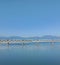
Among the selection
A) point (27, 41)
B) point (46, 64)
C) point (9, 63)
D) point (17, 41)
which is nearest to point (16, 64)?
point (9, 63)

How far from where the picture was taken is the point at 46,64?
1241 centimetres

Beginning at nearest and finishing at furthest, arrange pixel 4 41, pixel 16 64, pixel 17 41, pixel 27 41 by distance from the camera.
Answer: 1. pixel 16 64
2. pixel 4 41
3. pixel 17 41
4. pixel 27 41

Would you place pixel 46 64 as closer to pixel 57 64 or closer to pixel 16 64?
pixel 57 64

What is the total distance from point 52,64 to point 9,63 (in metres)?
2.54

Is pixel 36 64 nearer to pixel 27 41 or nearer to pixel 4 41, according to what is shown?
pixel 4 41

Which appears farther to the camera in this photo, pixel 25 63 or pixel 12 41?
pixel 12 41

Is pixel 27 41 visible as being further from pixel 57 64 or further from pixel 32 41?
pixel 57 64

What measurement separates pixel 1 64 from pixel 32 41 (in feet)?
120

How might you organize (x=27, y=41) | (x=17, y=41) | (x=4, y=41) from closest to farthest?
(x=4, y=41), (x=17, y=41), (x=27, y=41)

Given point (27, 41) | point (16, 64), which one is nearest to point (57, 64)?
point (16, 64)

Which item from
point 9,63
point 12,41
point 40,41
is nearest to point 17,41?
point 12,41

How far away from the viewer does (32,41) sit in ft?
161

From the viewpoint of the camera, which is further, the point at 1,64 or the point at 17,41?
the point at 17,41

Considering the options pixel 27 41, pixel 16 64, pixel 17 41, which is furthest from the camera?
pixel 27 41
